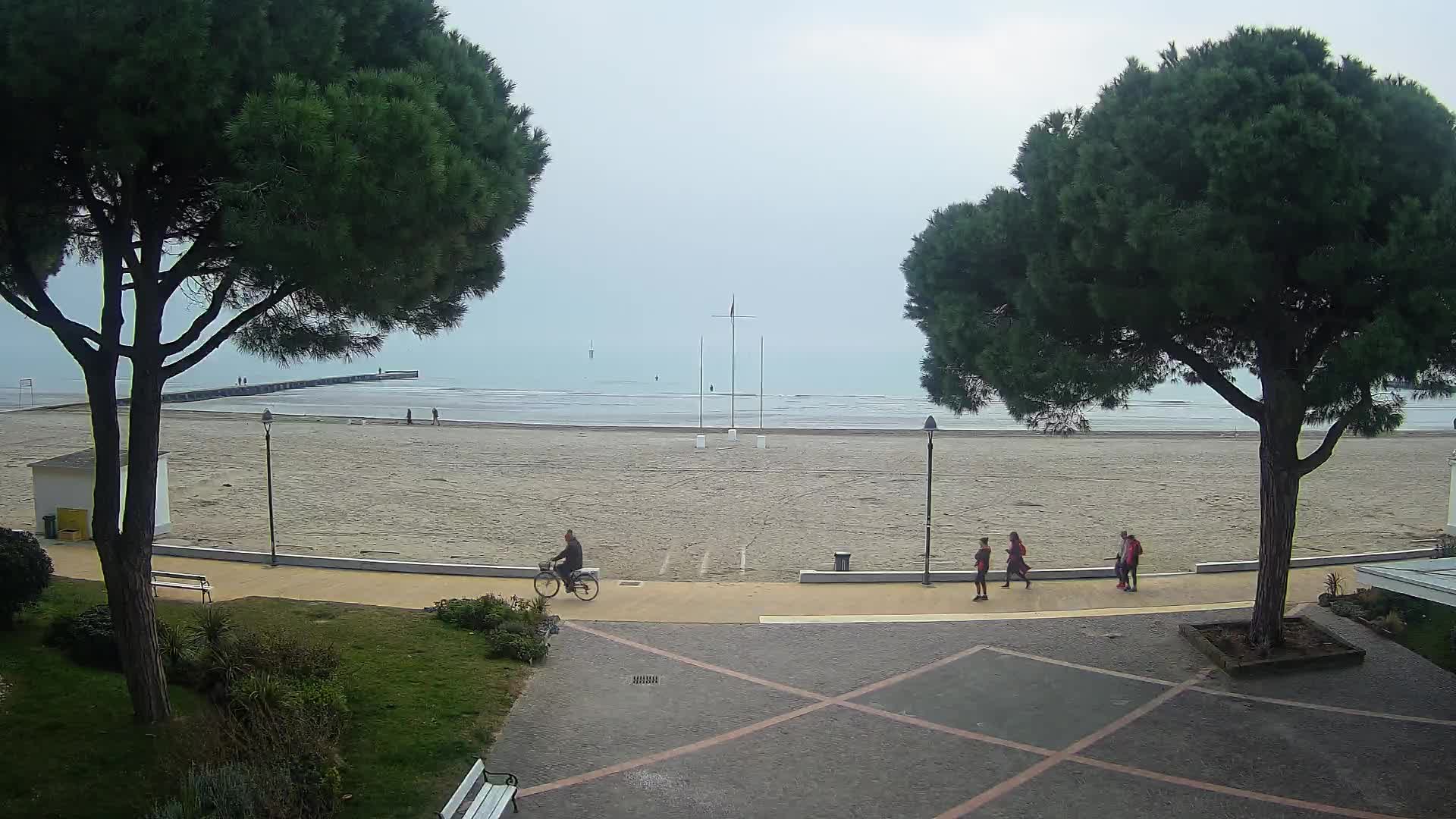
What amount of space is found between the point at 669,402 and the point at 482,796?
80727 millimetres

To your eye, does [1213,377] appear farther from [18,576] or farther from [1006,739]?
[18,576]

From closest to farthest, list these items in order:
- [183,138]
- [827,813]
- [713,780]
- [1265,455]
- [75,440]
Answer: [183,138], [827,813], [713,780], [1265,455], [75,440]

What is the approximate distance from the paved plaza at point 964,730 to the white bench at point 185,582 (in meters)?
6.33

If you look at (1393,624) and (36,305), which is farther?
(1393,624)

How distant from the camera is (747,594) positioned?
1727cm

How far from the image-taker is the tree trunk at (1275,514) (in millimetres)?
12531

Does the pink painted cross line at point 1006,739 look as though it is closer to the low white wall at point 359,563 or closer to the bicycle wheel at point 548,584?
the bicycle wheel at point 548,584

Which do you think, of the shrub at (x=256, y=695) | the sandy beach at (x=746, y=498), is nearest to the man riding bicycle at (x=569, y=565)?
the sandy beach at (x=746, y=498)

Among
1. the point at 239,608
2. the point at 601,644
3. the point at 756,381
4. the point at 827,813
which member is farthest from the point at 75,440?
the point at 756,381

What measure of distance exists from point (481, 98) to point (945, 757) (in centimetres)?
843

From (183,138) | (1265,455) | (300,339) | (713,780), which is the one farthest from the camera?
(1265,455)

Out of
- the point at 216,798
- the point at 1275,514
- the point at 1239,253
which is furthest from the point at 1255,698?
the point at 216,798

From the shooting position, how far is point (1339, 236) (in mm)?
10648

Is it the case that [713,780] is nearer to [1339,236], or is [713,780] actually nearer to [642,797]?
[642,797]
